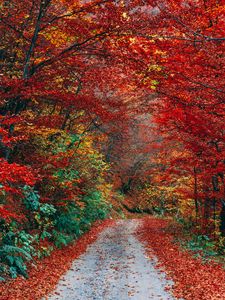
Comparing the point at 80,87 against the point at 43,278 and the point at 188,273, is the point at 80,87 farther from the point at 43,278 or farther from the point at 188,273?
the point at 188,273

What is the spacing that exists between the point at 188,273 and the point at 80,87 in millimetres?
10291

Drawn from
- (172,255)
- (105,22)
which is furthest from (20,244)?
(105,22)

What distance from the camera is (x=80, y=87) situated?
54.9 ft

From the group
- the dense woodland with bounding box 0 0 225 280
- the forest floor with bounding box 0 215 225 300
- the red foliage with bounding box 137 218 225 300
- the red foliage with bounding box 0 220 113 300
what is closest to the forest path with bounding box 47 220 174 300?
the forest floor with bounding box 0 215 225 300

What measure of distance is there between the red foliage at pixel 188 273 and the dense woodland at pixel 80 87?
2902mm

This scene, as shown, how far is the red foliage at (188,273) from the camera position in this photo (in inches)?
347

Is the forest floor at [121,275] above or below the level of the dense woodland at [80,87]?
below

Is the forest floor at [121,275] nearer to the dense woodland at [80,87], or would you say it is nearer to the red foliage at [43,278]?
the red foliage at [43,278]

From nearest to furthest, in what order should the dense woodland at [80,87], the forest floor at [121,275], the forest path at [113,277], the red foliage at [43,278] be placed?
the red foliage at [43,278] → the forest floor at [121,275] → the forest path at [113,277] → the dense woodland at [80,87]

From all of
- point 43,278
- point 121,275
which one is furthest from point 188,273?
point 43,278

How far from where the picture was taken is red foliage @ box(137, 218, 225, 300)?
8820 mm

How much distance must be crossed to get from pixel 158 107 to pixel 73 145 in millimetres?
4832

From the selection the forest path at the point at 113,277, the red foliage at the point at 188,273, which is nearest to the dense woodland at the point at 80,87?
the forest path at the point at 113,277

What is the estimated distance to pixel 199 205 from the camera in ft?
71.3
